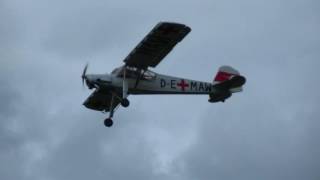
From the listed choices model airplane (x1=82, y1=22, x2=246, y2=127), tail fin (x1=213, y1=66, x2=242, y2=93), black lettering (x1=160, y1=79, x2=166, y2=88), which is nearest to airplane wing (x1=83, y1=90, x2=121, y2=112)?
model airplane (x1=82, y1=22, x2=246, y2=127)

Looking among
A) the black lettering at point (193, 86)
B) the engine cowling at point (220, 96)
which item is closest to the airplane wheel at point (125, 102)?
the black lettering at point (193, 86)

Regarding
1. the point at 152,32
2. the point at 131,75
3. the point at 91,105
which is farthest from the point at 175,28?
the point at 91,105

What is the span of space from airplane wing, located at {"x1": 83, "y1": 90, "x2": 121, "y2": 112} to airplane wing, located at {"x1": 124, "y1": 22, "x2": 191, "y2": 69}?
2.57 m

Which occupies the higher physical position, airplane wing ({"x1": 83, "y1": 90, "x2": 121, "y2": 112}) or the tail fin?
the tail fin

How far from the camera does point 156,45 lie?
38750 mm

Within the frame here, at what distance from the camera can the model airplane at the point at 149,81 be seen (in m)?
38.1

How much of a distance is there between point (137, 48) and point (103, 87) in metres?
2.26

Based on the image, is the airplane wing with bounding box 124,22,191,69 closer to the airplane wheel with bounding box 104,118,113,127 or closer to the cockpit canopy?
the cockpit canopy

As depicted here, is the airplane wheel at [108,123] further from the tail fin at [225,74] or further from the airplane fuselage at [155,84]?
the tail fin at [225,74]

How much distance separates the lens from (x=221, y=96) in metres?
42.2

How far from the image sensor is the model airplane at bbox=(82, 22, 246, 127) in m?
38.1

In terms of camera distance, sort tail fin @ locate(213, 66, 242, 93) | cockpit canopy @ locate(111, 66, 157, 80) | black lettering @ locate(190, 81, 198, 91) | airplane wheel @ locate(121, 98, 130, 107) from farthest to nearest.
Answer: tail fin @ locate(213, 66, 242, 93) → black lettering @ locate(190, 81, 198, 91) → cockpit canopy @ locate(111, 66, 157, 80) → airplane wheel @ locate(121, 98, 130, 107)

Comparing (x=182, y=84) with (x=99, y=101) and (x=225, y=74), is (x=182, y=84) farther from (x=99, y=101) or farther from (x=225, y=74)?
(x=225, y=74)

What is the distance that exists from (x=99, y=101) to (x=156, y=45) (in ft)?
17.2
